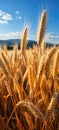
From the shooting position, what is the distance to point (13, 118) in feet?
4.83

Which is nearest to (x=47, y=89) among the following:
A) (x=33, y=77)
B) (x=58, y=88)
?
(x=58, y=88)

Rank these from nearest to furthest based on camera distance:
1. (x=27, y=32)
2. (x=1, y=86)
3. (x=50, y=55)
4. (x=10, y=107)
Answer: (x=50, y=55) → (x=10, y=107) → (x=1, y=86) → (x=27, y=32)

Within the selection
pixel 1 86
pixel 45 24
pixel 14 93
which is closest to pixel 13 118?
pixel 14 93

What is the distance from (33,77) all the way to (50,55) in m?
0.18

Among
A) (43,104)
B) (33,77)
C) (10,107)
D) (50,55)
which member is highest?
(50,55)

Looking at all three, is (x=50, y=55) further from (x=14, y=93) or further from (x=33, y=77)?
(x=14, y=93)

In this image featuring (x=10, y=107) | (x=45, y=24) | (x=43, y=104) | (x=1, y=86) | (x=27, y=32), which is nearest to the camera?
(x=43, y=104)

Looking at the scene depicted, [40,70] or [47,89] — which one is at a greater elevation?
[40,70]

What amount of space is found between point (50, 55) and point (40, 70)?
131mm

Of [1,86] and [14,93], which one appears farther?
[1,86]

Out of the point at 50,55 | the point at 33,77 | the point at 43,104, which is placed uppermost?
the point at 50,55

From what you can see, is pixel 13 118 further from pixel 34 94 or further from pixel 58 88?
pixel 58 88

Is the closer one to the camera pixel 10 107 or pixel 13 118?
pixel 13 118

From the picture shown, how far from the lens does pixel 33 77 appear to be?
4.80 feet
